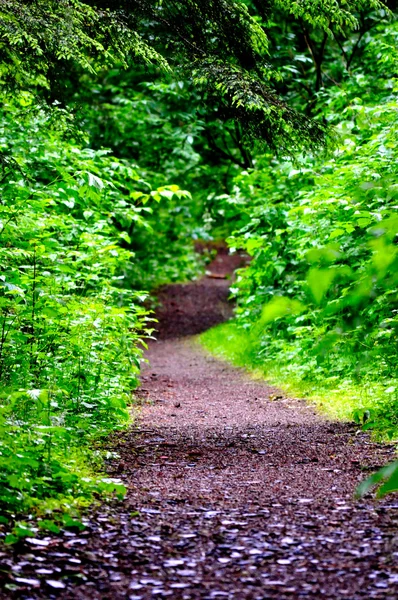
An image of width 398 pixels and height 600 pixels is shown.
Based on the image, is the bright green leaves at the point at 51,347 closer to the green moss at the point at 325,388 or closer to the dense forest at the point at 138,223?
the dense forest at the point at 138,223

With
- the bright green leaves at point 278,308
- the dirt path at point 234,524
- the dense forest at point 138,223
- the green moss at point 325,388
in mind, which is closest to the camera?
the bright green leaves at point 278,308

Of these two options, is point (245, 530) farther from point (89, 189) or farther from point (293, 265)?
point (293, 265)

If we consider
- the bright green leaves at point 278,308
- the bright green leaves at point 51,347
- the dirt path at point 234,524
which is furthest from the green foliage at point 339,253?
the bright green leaves at point 51,347

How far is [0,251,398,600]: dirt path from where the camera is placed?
309 cm

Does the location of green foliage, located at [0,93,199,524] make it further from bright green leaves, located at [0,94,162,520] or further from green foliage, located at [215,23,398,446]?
green foliage, located at [215,23,398,446]

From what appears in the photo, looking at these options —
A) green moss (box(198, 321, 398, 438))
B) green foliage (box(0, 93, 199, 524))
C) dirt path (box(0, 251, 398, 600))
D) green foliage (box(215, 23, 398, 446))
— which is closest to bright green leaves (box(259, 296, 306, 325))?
green foliage (box(215, 23, 398, 446))

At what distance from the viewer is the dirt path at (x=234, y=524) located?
3.09 m

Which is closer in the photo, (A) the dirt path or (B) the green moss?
(A) the dirt path

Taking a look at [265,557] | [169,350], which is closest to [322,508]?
[265,557]

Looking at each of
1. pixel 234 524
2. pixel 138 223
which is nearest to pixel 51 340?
pixel 234 524

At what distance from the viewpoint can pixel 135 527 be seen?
12.5 ft

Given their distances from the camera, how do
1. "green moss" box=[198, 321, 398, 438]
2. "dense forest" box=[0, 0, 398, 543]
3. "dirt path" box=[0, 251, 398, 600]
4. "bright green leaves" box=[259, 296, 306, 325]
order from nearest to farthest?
"bright green leaves" box=[259, 296, 306, 325], "dirt path" box=[0, 251, 398, 600], "dense forest" box=[0, 0, 398, 543], "green moss" box=[198, 321, 398, 438]

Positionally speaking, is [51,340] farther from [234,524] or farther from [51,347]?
[234,524]

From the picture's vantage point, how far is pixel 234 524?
3.84m
